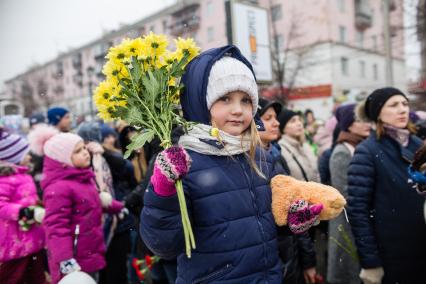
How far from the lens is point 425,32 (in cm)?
912

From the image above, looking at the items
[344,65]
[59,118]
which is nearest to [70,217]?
[59,118]

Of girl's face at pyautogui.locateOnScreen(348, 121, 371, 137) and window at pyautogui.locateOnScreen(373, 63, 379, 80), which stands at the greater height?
window at pyautogui.locateOnScreen(373, 63, 379, 80)

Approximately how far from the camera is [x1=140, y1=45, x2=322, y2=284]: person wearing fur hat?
1863 mm

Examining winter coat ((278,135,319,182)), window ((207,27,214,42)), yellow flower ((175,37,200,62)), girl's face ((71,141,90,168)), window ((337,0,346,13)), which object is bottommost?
winter coat ((278,135,319,182))

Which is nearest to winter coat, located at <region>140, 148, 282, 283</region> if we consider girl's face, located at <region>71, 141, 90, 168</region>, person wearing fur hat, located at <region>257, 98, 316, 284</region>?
person wearing fur hat, located at <region>257, 98, 316, 284</region>

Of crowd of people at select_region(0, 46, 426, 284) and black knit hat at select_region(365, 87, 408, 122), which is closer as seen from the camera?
crowd of people at select_region(0, 46, 426, 284)

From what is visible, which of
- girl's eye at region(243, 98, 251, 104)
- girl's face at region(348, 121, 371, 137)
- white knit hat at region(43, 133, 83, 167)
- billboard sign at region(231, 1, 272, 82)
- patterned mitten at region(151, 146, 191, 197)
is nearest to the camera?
patterned mitten at region(151, 146, 191, 197)

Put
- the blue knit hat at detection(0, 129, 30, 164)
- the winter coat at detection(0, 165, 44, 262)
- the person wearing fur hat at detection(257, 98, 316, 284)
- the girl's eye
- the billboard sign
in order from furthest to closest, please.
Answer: the billboard sign, the blue knit hat at detection(0, 129, 30, 164), the winter coat at detection(0, 165, 44, 262), the person wearing fur hat at detection(257, 98, 316, 284), the girl's eye

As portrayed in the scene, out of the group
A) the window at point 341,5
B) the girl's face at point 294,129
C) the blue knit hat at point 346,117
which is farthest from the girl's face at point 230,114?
the window at point 341,5

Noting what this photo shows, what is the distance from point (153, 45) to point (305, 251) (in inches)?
88.4

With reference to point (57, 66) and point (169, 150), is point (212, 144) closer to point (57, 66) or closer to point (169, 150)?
point (169, 150)

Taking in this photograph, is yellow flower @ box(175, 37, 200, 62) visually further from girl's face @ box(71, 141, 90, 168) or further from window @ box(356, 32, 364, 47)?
window @ box(356, 32, 364, 47)

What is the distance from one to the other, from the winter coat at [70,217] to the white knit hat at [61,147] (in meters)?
0.05

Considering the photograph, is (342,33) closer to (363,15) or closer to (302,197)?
(363,15)
